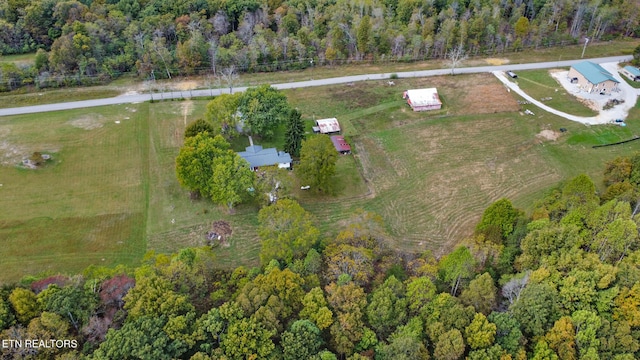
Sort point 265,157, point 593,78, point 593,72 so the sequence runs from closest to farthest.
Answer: point 265,157 < point 593,78 < point 593,72

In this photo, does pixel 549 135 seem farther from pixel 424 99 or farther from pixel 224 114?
pixel 224 114

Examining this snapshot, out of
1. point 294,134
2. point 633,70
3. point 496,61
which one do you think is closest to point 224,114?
point 294,134

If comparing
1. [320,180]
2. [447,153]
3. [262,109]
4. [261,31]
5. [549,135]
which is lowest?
[447,153]

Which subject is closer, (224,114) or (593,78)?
(224,114)

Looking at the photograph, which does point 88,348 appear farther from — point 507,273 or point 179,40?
point 179,40

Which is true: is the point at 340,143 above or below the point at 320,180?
below

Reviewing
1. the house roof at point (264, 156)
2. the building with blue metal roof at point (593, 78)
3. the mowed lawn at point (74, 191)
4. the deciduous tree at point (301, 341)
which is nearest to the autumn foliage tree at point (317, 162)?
the house roof at point (264, 156)

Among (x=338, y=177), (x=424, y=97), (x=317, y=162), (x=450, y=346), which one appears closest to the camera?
(x=450, y=346)
